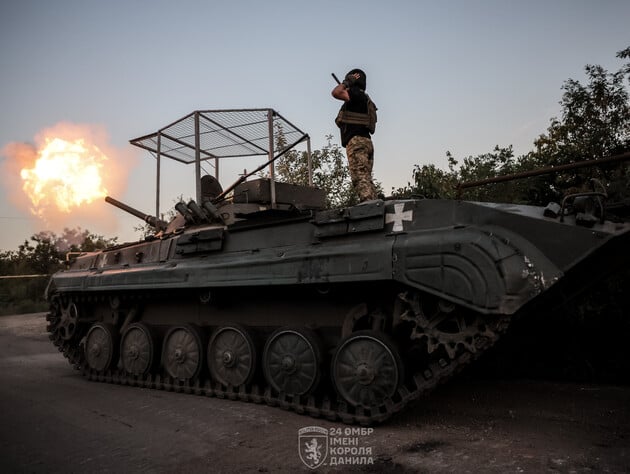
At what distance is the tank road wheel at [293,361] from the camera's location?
19.4 feet

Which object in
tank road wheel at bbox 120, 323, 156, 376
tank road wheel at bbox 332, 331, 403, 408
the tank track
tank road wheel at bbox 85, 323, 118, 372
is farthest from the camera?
tank road wheel at bbox 85, 323, 118, 372

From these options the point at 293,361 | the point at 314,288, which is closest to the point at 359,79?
the point at 314,288

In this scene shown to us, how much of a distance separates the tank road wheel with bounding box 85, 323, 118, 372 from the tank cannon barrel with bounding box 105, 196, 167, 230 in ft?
6.01

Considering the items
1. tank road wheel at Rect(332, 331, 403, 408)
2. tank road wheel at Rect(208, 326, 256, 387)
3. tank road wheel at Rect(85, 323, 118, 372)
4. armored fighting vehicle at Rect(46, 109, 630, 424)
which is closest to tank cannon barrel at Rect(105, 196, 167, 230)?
armored fighting vehicle at Rect(46, 109, 630, 424)

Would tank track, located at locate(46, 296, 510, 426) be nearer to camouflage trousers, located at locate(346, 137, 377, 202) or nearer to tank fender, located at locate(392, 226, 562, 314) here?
tank fender, located at locate(392, 226, 562, 314)

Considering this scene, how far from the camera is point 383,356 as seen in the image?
5273 mm

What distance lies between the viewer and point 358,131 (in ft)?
22.3

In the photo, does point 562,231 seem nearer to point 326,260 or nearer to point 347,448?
point 326,260

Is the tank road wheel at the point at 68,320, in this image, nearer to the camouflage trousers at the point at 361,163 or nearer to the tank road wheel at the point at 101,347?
the tank road wheel at the point at 101,347

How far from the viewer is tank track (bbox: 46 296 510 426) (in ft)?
15.8

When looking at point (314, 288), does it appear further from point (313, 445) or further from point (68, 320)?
point (68, 320)

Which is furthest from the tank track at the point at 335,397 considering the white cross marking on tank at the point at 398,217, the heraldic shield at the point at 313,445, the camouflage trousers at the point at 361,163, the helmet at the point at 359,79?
the helmet at the point at 359,79

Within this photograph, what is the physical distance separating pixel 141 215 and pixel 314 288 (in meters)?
4.78

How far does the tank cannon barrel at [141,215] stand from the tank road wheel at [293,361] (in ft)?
12.2
